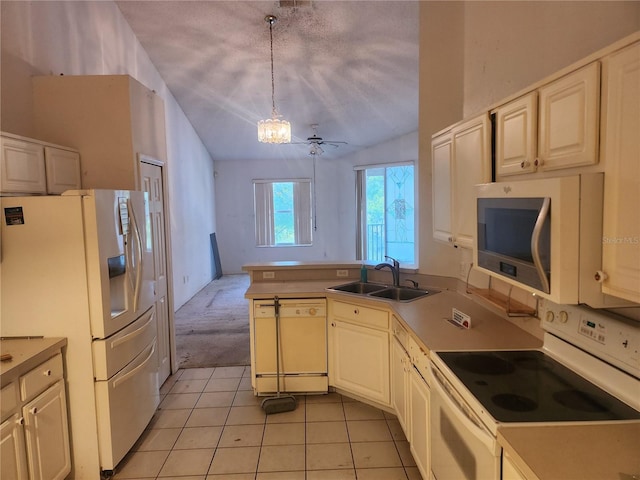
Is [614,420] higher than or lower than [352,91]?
lower

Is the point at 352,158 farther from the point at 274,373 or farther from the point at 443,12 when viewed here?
the point at 274,373

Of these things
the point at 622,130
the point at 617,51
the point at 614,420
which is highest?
the point at 617,51

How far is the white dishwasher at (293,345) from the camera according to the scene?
322 centimetres

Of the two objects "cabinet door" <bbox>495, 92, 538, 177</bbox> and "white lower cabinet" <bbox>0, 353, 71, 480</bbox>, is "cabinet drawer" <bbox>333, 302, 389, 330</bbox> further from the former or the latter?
"white lower cabinet" <bbox>0, 353, 71, 480</bbox>

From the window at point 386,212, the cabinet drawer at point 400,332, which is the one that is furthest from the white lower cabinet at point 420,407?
the window at point 386,212

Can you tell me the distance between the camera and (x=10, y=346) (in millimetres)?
2117

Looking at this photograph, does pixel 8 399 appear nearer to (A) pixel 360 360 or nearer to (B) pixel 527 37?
(A) pixel 360 360

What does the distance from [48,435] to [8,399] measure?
1.37ft

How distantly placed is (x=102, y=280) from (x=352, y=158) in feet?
22.9

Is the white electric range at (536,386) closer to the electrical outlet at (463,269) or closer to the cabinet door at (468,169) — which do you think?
the cabinet door at (468,169)

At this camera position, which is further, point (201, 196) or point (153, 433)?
point (201, 196)

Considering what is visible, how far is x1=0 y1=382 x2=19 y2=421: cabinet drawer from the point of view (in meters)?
1.76

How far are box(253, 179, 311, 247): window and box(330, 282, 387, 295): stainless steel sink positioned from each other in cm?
584

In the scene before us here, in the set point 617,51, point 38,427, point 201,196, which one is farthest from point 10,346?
point 201,196
